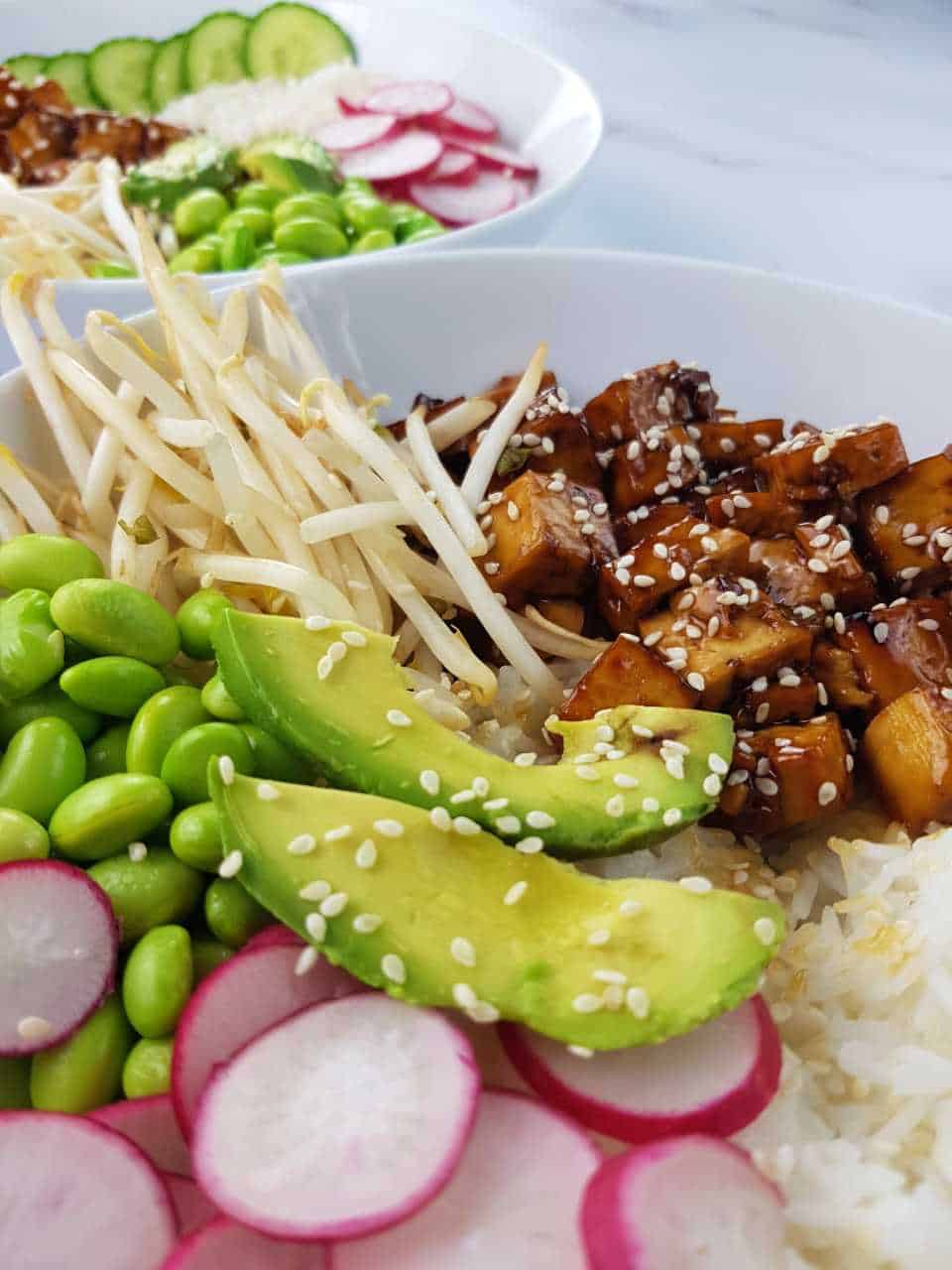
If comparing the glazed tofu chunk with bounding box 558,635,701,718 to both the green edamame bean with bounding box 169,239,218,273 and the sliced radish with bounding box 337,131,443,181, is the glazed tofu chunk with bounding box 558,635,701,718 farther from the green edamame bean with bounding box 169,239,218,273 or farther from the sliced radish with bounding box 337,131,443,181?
the sliced radish with bounding box 337,131,443,181

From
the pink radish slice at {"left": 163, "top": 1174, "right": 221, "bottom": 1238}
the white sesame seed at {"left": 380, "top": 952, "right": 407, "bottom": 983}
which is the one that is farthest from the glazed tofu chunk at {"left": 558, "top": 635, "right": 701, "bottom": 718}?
the pink radish slice at {"left": 163, "top": 1174, "right": 221, "bottom": 1238}

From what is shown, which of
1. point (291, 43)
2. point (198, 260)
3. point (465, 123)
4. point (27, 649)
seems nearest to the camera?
point (27, 649)

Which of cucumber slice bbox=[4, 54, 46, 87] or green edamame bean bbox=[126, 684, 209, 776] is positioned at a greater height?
cucumber slice bbox=[4, 54, 46, 87]

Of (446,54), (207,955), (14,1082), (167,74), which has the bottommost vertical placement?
(14,1082)

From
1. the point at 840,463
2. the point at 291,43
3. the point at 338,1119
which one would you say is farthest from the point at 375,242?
the point at 338,1119

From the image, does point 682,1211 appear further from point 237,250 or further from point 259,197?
point 259,197

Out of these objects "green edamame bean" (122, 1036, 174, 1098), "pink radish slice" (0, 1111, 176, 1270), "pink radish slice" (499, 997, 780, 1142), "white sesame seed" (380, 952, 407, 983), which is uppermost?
"white sesame seed" (380, 952, 407, 983)

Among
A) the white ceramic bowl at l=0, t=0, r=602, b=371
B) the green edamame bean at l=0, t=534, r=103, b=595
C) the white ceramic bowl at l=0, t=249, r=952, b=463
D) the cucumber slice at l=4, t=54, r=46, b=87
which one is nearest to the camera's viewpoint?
the green edamame bean at l=0, t=534, r=103, b=595

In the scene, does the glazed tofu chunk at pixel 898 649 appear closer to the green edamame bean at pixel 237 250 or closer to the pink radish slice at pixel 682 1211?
the pink radish slice at pixel 682 1211
